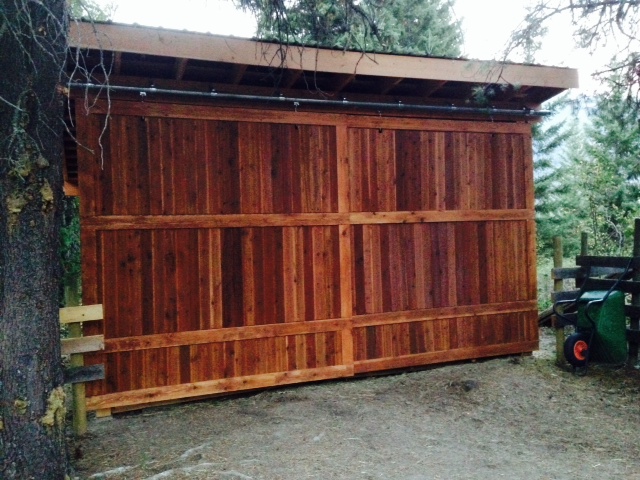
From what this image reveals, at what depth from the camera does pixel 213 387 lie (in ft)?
16.6

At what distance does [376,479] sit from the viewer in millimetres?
3334

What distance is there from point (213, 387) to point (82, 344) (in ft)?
4.33

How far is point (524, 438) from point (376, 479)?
144cm

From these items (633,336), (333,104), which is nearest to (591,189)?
(633,336)

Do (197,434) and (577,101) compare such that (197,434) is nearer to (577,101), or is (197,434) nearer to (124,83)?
(124,83)

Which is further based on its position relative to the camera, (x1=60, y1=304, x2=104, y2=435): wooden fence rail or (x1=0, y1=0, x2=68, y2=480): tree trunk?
(x1=60, y1=304, x2=104, y2=435): wooden fence rail

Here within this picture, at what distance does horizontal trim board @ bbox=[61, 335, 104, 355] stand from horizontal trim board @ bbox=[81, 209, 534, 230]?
99cm

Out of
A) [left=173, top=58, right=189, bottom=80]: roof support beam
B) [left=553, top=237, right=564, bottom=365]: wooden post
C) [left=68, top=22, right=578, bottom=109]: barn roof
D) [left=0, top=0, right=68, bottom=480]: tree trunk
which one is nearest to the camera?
A: [left=0, top=0, right=68, bottom=480]: tree trunk

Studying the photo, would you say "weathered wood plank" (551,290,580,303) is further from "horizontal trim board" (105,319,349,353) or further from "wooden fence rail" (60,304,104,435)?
"wooden fence rail" (60,304,104,435)

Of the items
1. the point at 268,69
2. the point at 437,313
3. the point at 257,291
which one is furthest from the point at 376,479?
the point at 268,69

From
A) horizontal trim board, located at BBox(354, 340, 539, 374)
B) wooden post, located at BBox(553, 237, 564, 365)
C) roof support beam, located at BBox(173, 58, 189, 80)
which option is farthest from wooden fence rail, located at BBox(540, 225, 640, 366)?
roof support beam, located at BBox(173, 58, 189, 80)

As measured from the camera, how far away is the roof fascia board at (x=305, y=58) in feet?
14.3

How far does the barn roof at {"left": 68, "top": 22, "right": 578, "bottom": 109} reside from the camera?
4.45 meters

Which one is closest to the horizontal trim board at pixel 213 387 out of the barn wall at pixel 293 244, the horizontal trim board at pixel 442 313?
the barn wall at pixel 293 244
